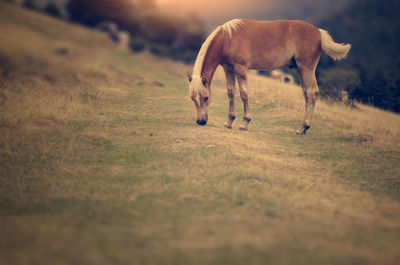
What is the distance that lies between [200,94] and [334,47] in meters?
3.46

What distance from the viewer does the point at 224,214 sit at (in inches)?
178

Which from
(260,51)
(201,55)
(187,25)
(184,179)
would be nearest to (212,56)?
(201,55)

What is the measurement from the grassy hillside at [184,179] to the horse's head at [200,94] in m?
0.37

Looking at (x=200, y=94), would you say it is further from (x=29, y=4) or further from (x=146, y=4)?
(x=29, y=4)

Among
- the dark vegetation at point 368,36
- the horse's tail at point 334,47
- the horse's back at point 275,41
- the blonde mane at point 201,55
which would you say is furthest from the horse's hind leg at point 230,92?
the dark vegetation at point 368,36

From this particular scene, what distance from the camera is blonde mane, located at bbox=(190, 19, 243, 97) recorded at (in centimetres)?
694

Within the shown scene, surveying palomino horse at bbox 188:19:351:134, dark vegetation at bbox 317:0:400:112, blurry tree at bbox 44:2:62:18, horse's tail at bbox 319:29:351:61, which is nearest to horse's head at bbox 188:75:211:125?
palomino horse at bbox 188:19:351:134

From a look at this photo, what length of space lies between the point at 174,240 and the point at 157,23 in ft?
76.8

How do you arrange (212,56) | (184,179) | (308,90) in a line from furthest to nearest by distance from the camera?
(308,90), (212,56), (184,179)

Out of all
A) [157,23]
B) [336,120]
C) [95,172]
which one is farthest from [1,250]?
[157,23]

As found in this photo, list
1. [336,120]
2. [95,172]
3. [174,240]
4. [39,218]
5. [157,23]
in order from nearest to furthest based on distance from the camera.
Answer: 1. [174,240]
2. [39,218]
3. [95,172]
4. [336,120]
5. [157,23]

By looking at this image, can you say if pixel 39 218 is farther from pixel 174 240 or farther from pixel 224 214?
pixel 224 214

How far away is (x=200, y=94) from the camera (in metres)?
7.08

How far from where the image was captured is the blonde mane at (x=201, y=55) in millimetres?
6938
